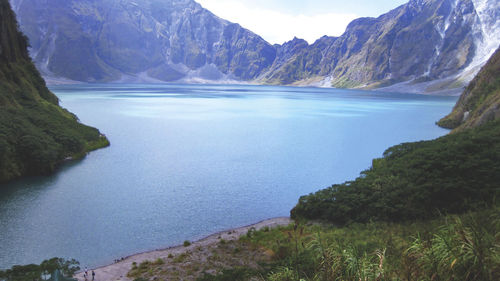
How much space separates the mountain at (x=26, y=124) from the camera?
44219 mm

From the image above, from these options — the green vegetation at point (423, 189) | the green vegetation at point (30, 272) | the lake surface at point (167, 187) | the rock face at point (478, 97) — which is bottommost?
the lake surface at point (167, 187)

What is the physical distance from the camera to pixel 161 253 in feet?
85.6

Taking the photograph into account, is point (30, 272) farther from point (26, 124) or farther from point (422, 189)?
point (26, 124)

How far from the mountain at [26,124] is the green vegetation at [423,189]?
34468 mm

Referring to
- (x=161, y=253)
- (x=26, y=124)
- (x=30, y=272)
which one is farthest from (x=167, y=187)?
(x=26, y=124)

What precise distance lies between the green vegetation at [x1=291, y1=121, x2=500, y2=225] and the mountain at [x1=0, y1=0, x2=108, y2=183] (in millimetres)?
34468

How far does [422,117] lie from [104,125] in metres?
93.0

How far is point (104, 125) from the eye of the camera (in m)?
85.1

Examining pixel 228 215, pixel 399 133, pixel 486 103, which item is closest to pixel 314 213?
pixel 228 215

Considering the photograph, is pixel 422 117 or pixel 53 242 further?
pixel 422 117

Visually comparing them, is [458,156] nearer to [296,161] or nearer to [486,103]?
[296,161]

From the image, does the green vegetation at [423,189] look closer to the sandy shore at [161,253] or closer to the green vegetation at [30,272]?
the sandy shore at [161,253]

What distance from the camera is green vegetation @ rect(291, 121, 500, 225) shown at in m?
27.1

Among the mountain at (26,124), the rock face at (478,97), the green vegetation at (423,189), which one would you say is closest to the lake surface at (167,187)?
the mountain at (26,124)
